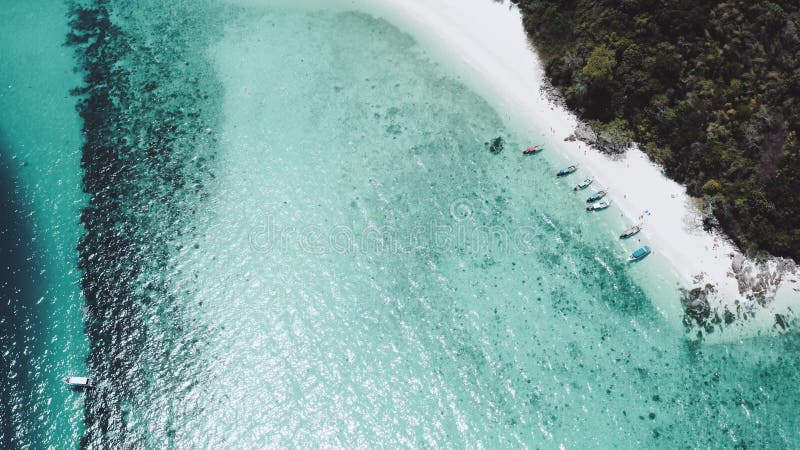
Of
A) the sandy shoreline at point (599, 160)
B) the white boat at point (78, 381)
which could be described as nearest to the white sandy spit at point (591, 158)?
the sandy shoreline at point (599, 160)

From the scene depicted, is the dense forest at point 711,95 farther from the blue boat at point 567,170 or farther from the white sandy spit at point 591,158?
the blue boat at point 567,170

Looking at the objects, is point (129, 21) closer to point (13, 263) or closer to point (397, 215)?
point (13, 263)

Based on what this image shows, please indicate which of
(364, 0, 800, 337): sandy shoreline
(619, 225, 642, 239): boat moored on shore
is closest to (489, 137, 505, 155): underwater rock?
(364, 0, 800, 337): sandy shoreline

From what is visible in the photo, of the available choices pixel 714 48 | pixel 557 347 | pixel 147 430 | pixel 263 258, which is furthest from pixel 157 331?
pixel 714 48

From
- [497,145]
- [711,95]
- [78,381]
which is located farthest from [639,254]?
[78,381]

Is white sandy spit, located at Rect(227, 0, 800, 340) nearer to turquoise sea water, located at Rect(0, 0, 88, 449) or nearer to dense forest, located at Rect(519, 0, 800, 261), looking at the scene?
dense forest, located at Rect(519, 0, 800, 261)

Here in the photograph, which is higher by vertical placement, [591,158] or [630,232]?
[591,158]

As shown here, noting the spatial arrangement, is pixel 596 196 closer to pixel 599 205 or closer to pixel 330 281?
pixel 599 205
